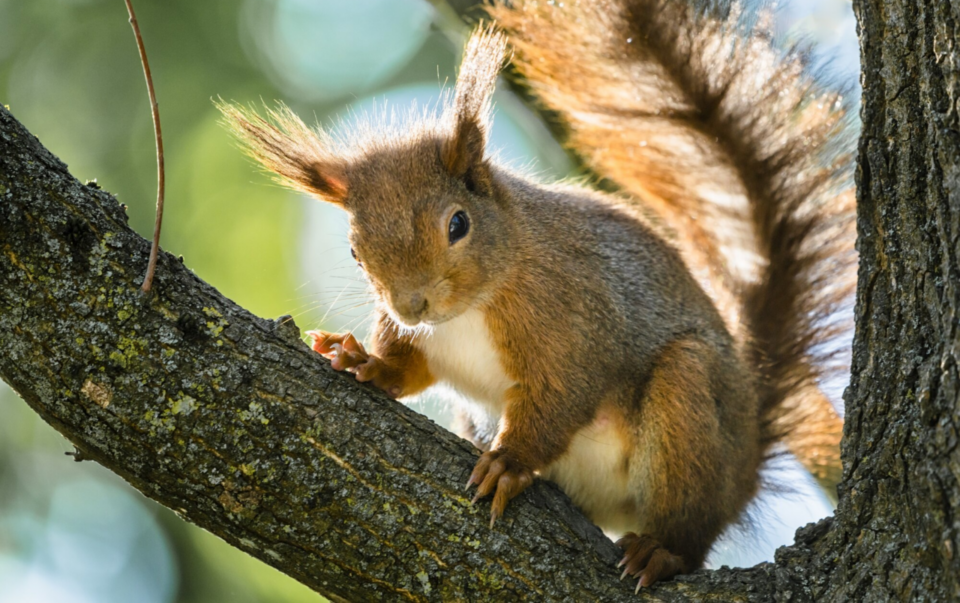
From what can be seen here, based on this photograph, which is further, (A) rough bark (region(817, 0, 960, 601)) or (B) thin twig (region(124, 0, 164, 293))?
(B) thin twig (region(124, 0, 164, 293))

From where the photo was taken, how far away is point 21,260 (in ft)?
6.31

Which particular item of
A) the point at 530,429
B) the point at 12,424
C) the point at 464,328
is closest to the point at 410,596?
the point at 530,429

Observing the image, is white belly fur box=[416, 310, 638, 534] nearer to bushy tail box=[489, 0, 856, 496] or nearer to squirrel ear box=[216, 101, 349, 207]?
squirrel ear box=[216, 101, 349, 207]

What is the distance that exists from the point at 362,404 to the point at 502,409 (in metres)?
0.94

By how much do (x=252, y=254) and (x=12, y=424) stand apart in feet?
6.19

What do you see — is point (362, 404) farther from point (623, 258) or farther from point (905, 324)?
point (623, 258)

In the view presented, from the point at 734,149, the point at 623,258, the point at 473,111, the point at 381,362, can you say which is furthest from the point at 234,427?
the point at 734,149

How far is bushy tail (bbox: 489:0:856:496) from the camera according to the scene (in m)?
3.16

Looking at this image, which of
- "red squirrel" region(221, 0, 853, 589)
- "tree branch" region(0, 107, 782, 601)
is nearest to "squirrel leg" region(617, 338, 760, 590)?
"red squirrel" region(221, 0, 853, 589)

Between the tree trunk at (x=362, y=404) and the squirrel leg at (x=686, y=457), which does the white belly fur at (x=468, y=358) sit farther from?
the tree trunk at (x=362, y=404)

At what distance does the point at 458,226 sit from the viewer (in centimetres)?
288

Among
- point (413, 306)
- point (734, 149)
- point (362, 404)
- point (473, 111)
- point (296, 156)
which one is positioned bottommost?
point (362, 404)

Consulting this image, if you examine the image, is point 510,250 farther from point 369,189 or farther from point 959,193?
point 959,193

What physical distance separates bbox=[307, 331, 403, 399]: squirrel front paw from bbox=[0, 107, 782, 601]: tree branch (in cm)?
30
